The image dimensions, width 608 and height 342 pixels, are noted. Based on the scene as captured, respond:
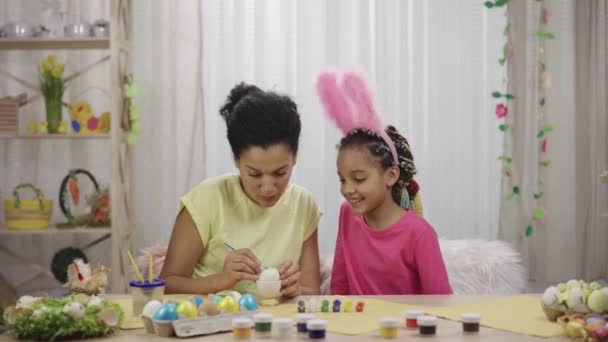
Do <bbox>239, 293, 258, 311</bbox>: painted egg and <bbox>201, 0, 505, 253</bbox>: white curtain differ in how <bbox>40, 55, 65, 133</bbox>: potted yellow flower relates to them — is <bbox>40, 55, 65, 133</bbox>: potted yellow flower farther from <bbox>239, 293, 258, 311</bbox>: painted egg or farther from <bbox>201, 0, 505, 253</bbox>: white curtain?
<bbox>239, 293, 258, 311</bbox>: painted egg

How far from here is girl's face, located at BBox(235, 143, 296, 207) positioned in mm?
2105

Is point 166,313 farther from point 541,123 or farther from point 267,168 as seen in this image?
point 541,123

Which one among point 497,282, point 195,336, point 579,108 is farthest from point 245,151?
point 579,108

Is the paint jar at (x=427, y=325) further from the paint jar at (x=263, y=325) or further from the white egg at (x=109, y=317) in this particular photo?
the white egg at (x=109, y=317)

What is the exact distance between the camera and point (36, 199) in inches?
163

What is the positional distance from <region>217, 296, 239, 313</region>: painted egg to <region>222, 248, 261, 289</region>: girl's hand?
337 millimetres

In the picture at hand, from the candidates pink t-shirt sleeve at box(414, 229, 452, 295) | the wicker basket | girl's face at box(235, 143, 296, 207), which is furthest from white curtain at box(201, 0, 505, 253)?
girl's face at box(235, 143, 296, 207)

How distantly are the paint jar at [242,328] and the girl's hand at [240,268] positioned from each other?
44 cm

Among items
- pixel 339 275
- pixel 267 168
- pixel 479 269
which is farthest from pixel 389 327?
pixel 479 269

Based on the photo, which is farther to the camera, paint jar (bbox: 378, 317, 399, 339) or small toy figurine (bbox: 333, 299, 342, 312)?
small toy figurine (bbox: 333, 299, 342, 312)

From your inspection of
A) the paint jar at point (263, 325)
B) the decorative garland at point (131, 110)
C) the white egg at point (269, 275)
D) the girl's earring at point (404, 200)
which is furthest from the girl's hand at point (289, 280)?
the decorative garland at point (131, 110)

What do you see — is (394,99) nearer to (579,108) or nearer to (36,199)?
(579,108)

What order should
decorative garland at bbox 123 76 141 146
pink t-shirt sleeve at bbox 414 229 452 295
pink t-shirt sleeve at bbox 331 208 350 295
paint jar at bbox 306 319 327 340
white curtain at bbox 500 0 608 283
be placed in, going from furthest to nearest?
white curtain at bbox 500 0 608 283 < decorative garland at bbox 123 76 141 146 < pink t-shirt sleeve at bbox 331 208 350 295 < pink t-shirt sleeve at bbox 414 229 452 295 < paint jar at bbox 306 319 327 340

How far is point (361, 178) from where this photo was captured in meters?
2.28
